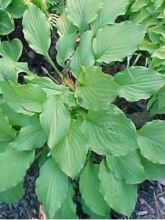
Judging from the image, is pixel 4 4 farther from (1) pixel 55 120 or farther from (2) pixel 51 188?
(2) pixel 51 188

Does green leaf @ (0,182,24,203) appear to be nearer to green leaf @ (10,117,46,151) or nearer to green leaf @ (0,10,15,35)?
green leaf @ (10,117,46,151)

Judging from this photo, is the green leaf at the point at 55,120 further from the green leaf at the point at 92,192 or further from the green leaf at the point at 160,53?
the green leaf at the point at 160,53

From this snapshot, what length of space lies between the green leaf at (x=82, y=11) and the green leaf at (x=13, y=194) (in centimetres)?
80

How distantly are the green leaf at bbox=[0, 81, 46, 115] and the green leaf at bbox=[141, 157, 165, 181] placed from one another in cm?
55

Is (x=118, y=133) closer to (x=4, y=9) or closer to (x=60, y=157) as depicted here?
(x=60, y=157)

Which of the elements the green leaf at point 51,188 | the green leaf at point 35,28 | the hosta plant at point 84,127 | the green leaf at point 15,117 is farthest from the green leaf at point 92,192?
the green leaf at point 35,28

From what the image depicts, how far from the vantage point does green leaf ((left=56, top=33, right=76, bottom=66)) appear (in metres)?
2.36

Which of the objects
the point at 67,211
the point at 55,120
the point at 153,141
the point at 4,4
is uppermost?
the point at 4,4

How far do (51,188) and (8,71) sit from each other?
0.56 m

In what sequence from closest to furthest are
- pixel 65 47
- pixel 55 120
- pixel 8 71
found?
pixel 55 120 → pixel 8 71 → pixel 65 47

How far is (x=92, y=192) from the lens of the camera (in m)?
2.23

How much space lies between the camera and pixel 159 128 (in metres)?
2.21

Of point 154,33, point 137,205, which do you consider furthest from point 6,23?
point 137,205

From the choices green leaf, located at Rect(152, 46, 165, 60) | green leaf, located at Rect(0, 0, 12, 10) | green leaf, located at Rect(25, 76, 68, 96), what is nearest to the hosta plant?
green leaf, located at Rect(25, 76, 68, 96)
